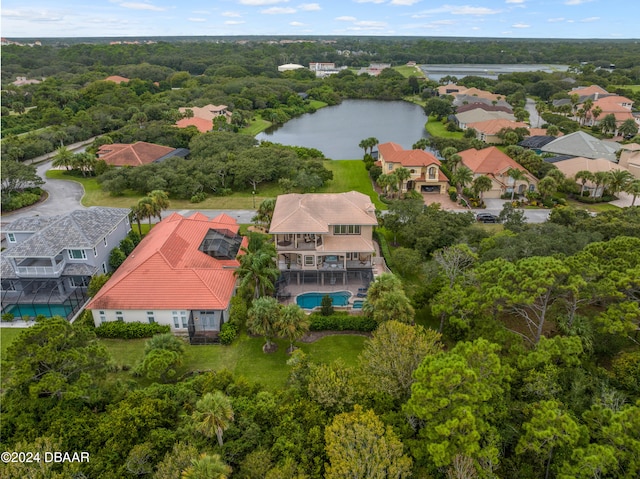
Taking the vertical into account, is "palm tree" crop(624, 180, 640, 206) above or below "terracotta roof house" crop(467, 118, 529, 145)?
below

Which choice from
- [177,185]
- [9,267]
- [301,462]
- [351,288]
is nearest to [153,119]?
[177,185]

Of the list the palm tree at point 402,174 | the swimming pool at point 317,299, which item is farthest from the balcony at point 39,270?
the palm tree at point 402,174

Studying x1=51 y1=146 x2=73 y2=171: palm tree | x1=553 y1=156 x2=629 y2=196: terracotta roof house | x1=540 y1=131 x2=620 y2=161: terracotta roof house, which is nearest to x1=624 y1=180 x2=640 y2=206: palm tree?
x1=553 y1=156 x2=629 y2=196: terracotta roof house

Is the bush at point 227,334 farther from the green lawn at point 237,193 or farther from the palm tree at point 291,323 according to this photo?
the green lawn at point 237,193

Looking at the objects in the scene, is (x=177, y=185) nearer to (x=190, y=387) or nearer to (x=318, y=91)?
(x=190, y=387)

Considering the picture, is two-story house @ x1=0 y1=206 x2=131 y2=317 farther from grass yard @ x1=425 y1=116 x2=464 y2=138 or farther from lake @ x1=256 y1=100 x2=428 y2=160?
grass yard @ x1=425 y1=116 x2=464 y2=138

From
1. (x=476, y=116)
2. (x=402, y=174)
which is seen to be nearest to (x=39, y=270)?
(x=402, y=174)
